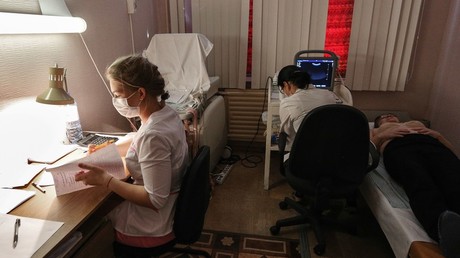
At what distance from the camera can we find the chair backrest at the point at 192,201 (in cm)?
108

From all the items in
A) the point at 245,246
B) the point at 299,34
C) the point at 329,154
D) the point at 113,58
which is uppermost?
the point at 299,34

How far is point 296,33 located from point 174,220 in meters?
2.23

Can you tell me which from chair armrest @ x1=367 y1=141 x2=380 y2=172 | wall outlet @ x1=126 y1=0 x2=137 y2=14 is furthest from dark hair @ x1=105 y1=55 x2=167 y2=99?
wall outlet @ x1=126 y1=0 x2=137 y2=14

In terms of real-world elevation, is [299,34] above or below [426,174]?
above

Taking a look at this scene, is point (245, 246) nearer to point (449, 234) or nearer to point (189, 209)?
point (189, 209)

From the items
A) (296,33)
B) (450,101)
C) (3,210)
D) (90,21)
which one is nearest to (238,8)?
(296,33)

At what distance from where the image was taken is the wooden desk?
865mm

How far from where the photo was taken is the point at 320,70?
7.86ft

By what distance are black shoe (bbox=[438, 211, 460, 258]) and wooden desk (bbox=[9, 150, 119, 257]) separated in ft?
4.30

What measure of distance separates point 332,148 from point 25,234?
1366 mm

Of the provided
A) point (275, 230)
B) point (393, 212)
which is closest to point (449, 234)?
point (393, 212)

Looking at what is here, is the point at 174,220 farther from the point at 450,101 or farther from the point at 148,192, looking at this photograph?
the point at 450,101

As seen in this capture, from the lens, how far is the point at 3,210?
952 mm

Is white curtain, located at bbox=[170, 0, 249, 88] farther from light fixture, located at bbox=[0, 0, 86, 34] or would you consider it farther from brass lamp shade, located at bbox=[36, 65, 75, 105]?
brass lamp shade, located at bbox=[36, 65, 75, 105]
